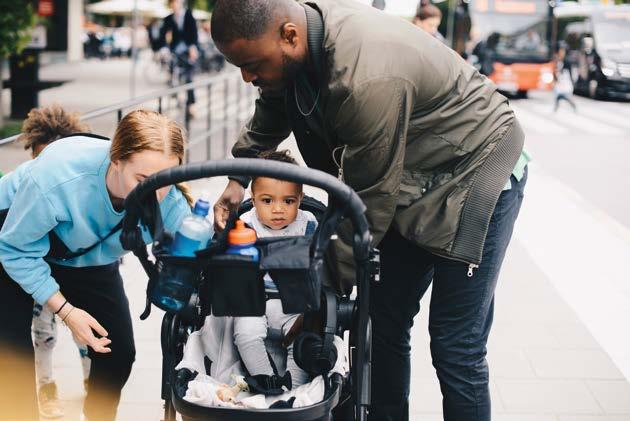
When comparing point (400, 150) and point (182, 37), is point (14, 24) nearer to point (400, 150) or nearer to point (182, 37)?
point (182, 37)

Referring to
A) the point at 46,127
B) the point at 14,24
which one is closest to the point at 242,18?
the point at 46,127

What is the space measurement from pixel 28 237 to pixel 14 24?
884 centimetres

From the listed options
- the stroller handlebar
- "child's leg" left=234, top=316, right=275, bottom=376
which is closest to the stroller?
the stroller handlebar

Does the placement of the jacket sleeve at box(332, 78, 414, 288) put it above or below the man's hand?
above

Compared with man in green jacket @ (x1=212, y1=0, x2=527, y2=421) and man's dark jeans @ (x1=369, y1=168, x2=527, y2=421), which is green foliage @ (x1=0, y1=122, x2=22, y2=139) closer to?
man in green jacket @ (x1=212, y1=0, x2=527, y2=421)

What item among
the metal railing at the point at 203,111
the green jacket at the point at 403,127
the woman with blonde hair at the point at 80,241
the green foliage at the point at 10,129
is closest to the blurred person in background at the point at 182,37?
the metal railing at the point at 203,111

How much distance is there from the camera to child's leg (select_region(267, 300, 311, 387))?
254 centimetres

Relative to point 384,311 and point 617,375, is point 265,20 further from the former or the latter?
point 617,375

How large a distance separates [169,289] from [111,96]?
17177mm

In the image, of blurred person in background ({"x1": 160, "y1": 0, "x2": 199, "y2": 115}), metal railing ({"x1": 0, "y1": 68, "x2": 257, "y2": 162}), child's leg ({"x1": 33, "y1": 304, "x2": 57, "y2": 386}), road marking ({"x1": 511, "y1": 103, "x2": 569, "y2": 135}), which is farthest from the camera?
road marking ({"x1": 511, "y1": 103, "x2": 569, "y2": 135})

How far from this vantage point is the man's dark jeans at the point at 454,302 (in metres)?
2.79

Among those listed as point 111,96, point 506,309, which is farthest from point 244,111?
point 506,309

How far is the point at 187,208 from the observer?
2967 mm

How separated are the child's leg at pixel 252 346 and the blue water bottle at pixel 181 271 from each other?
0.44 m
